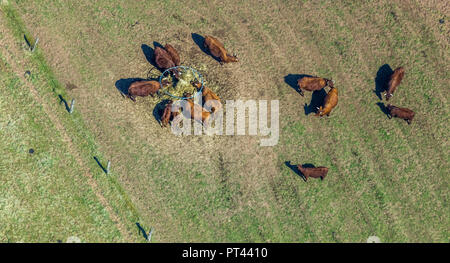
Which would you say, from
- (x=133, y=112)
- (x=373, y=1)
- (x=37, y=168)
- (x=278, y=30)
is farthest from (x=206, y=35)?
(x=37, y=168)

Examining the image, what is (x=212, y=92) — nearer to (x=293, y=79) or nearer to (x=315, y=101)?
(x=293, y=79)

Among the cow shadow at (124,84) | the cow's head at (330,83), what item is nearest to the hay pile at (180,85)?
the cow shadow at (124,84)

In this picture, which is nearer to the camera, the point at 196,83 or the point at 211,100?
the point at 211,100

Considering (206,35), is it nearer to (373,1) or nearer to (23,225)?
(373,1)

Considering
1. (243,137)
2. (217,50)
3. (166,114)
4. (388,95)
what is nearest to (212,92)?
(217,50)

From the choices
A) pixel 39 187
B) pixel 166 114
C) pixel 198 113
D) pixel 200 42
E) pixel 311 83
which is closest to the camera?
pixel 39 187

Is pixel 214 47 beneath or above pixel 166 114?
above

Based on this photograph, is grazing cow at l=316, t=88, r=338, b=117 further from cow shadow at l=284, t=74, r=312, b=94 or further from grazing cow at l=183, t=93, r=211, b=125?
grazing cow at l=183, t=93, r=211, b=125
